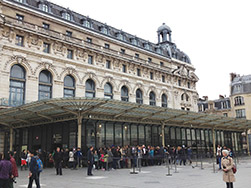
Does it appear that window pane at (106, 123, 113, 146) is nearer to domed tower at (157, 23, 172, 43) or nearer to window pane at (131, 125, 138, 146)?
window pane at (131, 125, 138, 146)

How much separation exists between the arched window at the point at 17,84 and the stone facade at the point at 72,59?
0.45m

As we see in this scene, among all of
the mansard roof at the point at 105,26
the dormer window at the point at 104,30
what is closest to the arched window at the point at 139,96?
the mansard roof at the point at 105,26

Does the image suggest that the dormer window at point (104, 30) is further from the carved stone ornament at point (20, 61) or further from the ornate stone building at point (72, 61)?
the carved stone ornament at point (20, 61)

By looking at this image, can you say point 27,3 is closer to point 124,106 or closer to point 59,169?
point 124,106

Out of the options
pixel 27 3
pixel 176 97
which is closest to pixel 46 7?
pixel 27 3

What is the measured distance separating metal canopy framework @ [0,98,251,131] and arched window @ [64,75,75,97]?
21.6 ft

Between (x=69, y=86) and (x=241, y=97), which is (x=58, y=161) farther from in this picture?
(x=241, y=97)

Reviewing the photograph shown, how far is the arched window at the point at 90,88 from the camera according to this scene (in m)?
32.4

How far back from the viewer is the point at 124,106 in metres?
20.3

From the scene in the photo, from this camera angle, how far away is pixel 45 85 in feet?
95.4

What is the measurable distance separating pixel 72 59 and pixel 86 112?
13139mm

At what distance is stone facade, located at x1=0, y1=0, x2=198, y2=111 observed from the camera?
26922 millimetres

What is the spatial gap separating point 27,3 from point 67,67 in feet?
27.8

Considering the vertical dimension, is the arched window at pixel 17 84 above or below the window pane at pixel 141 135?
above
